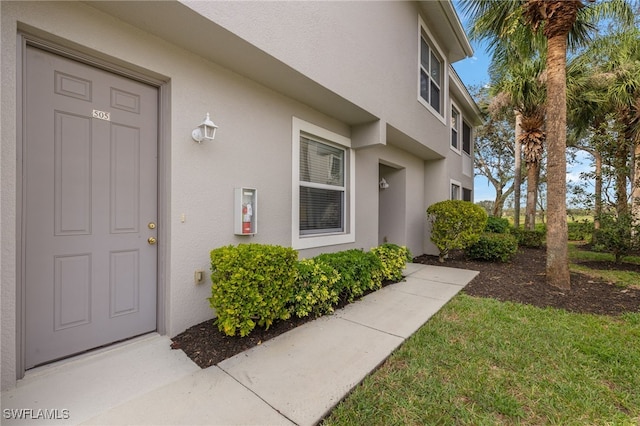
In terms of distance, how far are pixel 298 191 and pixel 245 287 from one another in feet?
7.60

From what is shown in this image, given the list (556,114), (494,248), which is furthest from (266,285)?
(494,248)

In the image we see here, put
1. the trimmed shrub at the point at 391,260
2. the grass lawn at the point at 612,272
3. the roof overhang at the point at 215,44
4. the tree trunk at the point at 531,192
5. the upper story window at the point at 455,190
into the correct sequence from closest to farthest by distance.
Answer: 1. the roof overhang at the point at 215,44
2. the trimmed shrub at the point at 391,260
3. the grass lawn at the point at 612,272
4. the upper story window at the point at 455,190
5. the tree trunk at the point at 531,192

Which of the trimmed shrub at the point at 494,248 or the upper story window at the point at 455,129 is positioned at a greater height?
the upper story window at the point at 455,129

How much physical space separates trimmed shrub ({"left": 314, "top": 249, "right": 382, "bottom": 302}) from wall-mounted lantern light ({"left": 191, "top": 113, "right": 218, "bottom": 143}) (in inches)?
93.3

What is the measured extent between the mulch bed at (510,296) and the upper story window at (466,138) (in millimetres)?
6005

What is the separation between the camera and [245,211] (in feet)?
12.7

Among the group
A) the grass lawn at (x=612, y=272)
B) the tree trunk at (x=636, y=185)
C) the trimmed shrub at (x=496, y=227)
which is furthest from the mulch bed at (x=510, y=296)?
the trimmed shrub at (x=496, y=227)

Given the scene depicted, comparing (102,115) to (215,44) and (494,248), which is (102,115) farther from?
(494,248)

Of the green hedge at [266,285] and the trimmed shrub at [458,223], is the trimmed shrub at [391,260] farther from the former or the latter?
the trimmed shrub at [458,223]

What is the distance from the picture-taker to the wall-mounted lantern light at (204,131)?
130 inches

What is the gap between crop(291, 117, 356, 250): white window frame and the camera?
478cm

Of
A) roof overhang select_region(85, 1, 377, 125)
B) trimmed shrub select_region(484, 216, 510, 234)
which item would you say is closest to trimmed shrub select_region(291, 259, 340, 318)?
roof overhang select_region(85, 1, 377, 125)

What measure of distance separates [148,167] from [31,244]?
1.26 m

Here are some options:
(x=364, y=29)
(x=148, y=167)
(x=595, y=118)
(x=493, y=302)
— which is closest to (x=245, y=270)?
(x=148, y=167)
